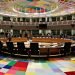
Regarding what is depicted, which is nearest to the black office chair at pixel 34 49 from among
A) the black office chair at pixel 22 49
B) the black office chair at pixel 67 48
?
the black office chair at pixel 22 49

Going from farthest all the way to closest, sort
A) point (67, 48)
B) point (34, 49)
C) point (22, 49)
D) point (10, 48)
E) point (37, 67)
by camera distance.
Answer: point (67, 48) < point (10, 48) < point (22, 49) < point (34, 49) < point (37, 67)

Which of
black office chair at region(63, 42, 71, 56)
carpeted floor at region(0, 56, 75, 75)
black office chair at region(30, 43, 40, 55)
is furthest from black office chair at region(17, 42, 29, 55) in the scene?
black office chair at region(63, 42, 71, 56)

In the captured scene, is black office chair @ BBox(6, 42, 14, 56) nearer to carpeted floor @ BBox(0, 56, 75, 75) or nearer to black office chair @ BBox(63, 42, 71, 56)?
carpeted floor @ BBox(0, 56, 75, 75)

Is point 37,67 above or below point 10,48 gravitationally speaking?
below

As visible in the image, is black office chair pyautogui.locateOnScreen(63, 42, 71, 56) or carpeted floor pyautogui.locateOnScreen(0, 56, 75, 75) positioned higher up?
black office chair pyautogui.locateOnScreen(63, 42, 71, 56)

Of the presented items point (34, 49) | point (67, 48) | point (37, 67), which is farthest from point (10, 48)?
point (67, 48)

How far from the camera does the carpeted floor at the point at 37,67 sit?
26.1ft

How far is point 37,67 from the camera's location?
8.95 meters

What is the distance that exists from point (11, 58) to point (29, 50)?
1.07m

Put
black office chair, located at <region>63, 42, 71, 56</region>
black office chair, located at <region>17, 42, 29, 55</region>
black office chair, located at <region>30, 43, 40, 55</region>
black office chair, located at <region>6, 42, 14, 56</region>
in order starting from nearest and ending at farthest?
black office chair, located at <region>30, 43, 40, 55</region> < black office chair, located at <region>17, 42, 29, 55</region> < black office chair, located at <region>6, 42, 14, 56</region> < black office chair, located at <region>63, 42, 71, 56</region>

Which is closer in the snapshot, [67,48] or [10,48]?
[10,48]

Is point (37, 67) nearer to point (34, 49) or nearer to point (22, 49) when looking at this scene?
point (34, 49)

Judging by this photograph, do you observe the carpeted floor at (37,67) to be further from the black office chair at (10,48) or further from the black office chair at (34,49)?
the black office chair at (10,48)

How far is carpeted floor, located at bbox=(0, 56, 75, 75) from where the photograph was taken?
7.97 meters
